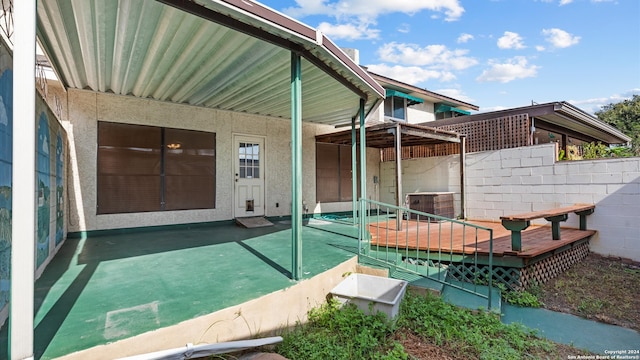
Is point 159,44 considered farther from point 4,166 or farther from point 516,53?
point 516,53

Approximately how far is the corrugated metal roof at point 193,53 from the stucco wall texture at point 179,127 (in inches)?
12.6

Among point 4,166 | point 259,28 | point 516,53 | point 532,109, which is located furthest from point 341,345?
point 516,53

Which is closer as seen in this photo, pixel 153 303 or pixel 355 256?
pixel 153 303

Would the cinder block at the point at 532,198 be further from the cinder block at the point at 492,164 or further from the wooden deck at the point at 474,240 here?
the cinder block at the point at 492,164

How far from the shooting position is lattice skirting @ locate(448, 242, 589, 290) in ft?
12.8

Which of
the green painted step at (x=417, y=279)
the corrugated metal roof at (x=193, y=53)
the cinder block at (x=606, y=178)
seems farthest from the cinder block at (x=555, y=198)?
the corrugated metal roof at (x=193, y=53)

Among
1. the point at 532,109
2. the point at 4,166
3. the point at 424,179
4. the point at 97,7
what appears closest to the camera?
the point at 4,166

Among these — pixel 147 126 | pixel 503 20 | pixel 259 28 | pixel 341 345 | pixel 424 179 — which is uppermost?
pixel 503 20

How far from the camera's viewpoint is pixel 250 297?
2.57 meters

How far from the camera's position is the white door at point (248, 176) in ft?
22.2

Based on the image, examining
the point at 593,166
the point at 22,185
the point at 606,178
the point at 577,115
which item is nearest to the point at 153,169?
the point at 22,185

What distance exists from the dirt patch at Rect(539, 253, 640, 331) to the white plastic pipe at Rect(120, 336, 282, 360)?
360 centimetres

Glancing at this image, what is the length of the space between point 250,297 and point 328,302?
1.11 meters

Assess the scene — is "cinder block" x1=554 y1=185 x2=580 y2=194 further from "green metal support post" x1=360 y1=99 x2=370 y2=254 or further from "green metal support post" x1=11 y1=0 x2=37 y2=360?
"green metal support post" x1=11 y1=0 x2=37 y2=360
